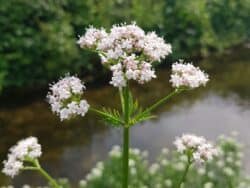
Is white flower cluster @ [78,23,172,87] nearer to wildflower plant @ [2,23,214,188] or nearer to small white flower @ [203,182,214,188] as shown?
wildflower plant @ [2,23,214,188]

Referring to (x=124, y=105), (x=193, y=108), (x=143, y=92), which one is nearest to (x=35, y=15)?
(x=143, y=92)

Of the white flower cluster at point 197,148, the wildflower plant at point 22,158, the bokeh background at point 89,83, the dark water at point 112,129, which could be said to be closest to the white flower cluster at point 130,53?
the white flower cluster at point 197,148

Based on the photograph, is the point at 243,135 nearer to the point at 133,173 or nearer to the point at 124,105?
the point at 133,173

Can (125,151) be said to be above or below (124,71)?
below

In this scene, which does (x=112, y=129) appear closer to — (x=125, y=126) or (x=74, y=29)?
(x=74, y=29)

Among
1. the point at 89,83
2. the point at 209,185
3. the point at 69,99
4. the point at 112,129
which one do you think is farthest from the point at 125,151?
the point at 89,83

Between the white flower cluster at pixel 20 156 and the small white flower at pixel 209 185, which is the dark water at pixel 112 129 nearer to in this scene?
the small white flower at pixel 209 185
